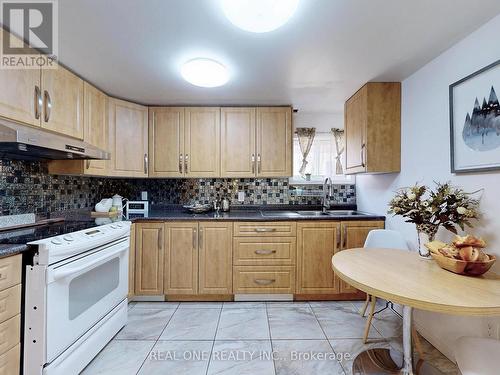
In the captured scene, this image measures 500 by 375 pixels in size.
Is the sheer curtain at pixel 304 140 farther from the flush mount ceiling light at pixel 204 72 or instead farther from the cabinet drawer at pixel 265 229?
the flush mount ceiling light at pixel 204 72

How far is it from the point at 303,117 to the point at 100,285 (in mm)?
2890

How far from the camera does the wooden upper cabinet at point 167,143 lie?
112 inches

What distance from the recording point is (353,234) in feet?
8.38

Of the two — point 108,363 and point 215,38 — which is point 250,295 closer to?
point 108,363

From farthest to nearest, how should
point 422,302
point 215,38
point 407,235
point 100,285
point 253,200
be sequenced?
point 253,200 < point 407,235 < point 100,285 < point 215,38 < point 422,302

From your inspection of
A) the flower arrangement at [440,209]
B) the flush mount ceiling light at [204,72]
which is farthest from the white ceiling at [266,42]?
Answer: the flower arrangement at [440,209]

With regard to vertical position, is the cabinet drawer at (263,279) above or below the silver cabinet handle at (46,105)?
below

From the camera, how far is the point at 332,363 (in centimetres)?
167

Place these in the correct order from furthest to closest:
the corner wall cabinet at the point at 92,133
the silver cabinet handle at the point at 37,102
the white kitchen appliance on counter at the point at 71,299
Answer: the corner wall cabinet at the point at 92,133 → the silver cabinet handle at the point at 37,102 → the white kitchen appliance on counter at the point at 71,299

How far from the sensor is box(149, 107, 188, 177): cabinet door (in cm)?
285

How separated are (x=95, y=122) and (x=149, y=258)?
144 cm

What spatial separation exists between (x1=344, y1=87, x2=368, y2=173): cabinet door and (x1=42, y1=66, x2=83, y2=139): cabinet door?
2.61m

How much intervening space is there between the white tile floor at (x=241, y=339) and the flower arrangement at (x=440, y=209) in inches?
37.7

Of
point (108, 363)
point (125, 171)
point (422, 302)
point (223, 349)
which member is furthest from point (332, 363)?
point (125, 171)
